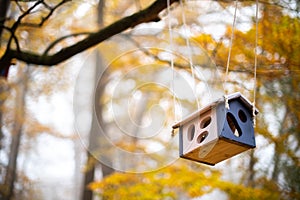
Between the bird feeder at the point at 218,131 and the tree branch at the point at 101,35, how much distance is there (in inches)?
27.4

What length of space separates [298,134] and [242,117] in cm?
153

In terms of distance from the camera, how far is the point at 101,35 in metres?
1.72

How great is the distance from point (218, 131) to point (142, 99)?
1.58 m

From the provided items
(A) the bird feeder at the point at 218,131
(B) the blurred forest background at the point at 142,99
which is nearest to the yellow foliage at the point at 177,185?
(B) the blurred forest background at the point at 142,99

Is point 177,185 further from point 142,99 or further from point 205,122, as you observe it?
point 205,122

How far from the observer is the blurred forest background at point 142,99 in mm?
1519

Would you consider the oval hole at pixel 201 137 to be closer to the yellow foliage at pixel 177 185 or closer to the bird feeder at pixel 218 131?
the bird feeder at pixel 218 131

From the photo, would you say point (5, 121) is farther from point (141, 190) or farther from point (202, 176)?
point (202, 176)

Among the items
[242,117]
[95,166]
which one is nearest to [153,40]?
[242,117]

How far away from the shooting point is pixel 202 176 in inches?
99.6

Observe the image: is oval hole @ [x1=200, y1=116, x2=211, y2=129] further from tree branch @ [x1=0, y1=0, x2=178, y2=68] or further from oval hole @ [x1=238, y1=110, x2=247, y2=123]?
tree branch @ [x1=0, y1=0, x2=178, y2=68]

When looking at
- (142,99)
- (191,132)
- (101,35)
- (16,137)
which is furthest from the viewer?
(16,137)

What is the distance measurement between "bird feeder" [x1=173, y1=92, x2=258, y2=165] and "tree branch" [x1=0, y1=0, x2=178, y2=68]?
696 millimetres

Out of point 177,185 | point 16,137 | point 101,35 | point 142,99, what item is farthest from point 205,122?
point 16,137
